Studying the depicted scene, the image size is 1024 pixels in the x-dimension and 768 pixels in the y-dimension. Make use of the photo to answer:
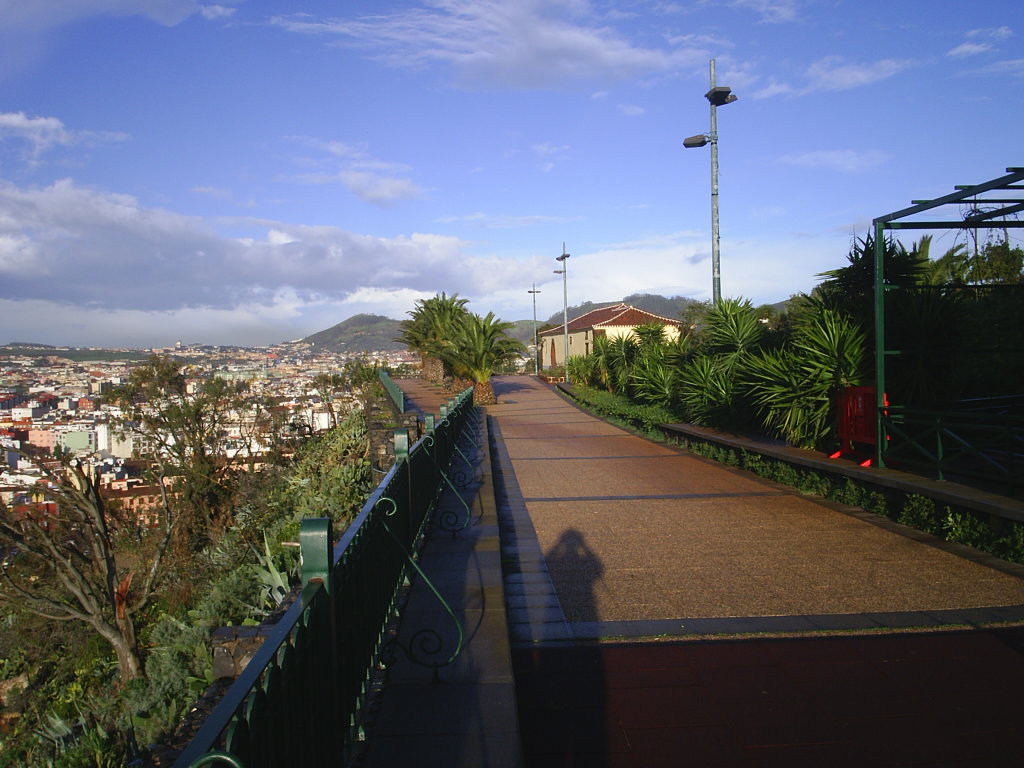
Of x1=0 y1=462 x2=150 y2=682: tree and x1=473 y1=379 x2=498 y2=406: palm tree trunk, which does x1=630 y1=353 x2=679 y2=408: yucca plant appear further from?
x1=0 y1=462 x2=150 y2=682: tree

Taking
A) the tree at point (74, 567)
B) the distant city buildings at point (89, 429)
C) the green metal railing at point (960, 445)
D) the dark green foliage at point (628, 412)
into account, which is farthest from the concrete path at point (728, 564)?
the distant city buildings at point (89, 429)

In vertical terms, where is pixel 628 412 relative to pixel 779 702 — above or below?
above

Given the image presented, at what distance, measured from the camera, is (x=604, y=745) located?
11.2 feet

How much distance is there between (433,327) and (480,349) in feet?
28.7

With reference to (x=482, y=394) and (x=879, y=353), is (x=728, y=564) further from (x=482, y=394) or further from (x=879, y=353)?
(x=482, y=394)

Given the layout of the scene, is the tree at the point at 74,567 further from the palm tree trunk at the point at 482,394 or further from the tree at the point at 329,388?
the palm tree trunk at the point at 482,394

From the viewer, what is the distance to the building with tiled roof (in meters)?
49.9

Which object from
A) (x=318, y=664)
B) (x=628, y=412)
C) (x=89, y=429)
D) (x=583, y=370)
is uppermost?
(x=583, y=370)

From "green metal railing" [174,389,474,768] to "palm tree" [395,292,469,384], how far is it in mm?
26757

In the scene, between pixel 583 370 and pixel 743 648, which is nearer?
pixel 743 648

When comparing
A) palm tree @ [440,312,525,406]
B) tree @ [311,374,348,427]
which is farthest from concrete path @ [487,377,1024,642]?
palm tree @ [440,312,525,406]

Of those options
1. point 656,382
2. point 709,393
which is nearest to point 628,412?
point 656,382

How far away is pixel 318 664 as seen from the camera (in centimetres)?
225

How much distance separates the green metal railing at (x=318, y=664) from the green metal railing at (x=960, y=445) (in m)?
5.67
